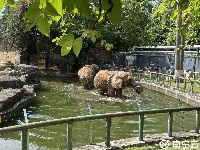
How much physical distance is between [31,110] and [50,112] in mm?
777

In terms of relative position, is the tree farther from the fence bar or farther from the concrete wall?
the concrete wall

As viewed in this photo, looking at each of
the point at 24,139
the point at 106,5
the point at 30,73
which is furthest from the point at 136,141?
the point at 30,73

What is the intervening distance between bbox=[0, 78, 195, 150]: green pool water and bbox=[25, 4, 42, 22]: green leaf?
5.48 meters

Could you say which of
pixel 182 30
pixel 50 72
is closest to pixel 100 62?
pixel 50 72

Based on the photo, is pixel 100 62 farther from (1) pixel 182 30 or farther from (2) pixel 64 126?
(1) pixel 182 30

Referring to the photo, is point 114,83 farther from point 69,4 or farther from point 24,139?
point 69,4

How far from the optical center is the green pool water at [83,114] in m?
9.27

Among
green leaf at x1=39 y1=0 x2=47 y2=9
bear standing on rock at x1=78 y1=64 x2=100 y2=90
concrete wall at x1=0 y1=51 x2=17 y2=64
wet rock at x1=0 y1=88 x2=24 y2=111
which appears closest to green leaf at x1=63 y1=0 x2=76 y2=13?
green leaf at x1=39 y1=0 x2=47 y2=9

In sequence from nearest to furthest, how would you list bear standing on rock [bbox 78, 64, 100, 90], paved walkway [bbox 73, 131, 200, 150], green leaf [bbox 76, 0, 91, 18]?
1. green leaf [bbox 76, 0, 91, 18]
2. paved walkway [bbox 73, 131, 200, 150]
3. bear standing on rock [bbox 78, 64, 100, 90]

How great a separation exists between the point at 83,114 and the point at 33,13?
11.8 metres

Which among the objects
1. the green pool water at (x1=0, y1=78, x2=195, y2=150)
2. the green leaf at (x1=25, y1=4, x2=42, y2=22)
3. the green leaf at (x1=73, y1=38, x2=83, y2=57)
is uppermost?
Answer: the green leaf at (x1=25, y1=4, x2=42, y2=22)

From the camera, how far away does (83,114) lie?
13.5 metres

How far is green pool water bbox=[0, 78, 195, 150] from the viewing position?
365 inches

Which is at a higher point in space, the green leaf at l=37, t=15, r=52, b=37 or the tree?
the tree
